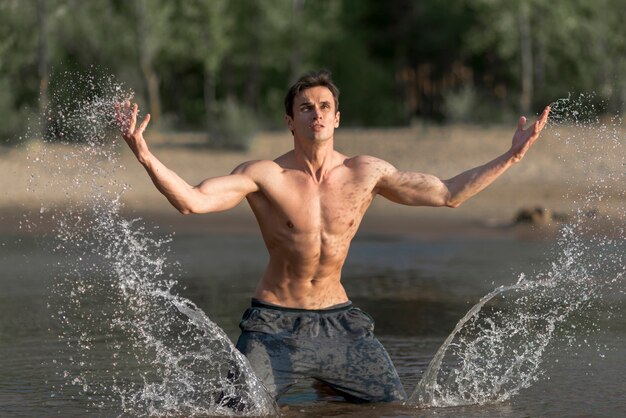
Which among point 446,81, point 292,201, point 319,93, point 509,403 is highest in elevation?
point 446,81

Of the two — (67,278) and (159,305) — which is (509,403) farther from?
(67,278)

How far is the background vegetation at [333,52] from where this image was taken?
3422cm

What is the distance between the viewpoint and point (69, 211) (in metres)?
18.3

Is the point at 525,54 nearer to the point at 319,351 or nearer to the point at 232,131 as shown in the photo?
the point at 232,131

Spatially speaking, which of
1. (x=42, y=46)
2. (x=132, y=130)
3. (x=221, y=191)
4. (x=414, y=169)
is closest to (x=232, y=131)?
(x=414, y=169)

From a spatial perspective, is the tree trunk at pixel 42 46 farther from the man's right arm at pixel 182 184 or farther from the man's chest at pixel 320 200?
the man's right arm at pixel 182 184

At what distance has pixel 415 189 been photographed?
6.57 m

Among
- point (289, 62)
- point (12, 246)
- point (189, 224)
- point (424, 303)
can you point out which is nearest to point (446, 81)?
point (289, 62)

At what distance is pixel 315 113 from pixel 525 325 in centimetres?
365

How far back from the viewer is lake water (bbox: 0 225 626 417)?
688 cm

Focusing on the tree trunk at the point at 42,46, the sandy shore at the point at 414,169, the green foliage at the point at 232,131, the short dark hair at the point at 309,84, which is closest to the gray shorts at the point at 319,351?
the short dark hair at the point at 309,84

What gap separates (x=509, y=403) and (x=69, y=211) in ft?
40.0

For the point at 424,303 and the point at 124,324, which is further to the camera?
the point at 424,303

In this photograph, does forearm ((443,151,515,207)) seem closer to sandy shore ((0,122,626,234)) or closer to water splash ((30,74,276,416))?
water splash ((30,74,276,416))
